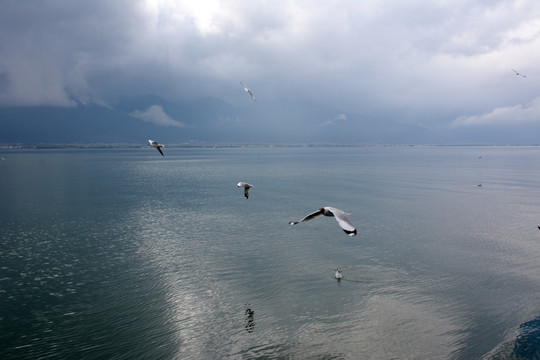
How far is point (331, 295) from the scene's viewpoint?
22.5m

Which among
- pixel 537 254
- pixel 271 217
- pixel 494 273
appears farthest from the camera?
pixel 271 217

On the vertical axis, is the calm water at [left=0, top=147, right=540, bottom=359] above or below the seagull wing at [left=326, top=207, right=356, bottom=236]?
below

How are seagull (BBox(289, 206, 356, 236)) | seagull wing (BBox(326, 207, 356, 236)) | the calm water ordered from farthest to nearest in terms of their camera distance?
the calm water → seagull (BBox(289, 206, 356, 236)) → seagull wing (BBox(326, 207, 356, 236))

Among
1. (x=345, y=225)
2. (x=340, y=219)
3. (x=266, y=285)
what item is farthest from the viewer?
(x=266, y=285)

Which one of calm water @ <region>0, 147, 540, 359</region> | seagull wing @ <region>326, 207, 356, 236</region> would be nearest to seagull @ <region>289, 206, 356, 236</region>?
seagull wing @ <region>326, 207, 356, 236</region>

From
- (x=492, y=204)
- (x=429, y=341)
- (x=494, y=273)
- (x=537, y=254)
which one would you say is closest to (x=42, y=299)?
(x=429, y=341)

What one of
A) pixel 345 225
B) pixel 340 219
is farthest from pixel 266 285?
pixel 345 225

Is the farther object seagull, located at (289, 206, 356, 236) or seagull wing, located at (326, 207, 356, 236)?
seagull, located at (289, 206, 356, 236)

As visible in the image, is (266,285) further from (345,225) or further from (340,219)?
(345,225)

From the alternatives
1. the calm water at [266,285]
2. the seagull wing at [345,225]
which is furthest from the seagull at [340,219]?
the calm water at [266,285]

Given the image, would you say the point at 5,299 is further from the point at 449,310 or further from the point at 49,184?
the point at 49,184

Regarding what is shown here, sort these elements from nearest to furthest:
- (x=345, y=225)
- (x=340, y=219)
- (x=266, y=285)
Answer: (x=345, y=225), (x=340, y=219), (x=266, y=285)

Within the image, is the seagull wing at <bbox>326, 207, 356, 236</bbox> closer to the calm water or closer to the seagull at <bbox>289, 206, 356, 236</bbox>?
the seagull at <bbox>289, 206, 356, 236</bbox>

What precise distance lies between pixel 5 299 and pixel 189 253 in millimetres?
12313
